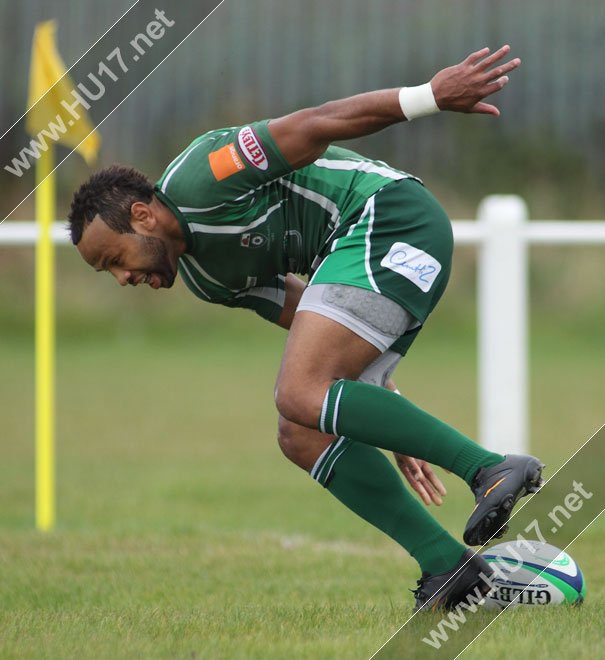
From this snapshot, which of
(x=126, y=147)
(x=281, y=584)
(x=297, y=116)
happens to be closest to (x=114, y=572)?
(x=281, y=584)

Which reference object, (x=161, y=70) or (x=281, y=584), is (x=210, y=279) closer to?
(x=281, y=584)

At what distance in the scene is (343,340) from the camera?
3676 millimetres

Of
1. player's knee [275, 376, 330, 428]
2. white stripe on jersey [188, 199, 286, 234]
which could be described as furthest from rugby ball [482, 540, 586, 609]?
white stripe on jersey [188, 199, 286, 234]

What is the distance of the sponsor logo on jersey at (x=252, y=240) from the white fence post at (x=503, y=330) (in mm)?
2853

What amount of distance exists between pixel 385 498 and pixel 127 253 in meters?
1.19

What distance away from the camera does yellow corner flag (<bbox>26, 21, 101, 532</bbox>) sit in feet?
19.4

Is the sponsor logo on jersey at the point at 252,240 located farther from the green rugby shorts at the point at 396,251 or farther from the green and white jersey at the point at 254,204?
the green rugby shorts at the point at 396,251

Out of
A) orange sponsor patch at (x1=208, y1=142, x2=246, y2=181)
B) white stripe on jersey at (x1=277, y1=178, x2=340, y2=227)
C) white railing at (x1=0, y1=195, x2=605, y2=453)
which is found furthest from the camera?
white railing at (x1=0, y1=195, x2=605, y2=453)

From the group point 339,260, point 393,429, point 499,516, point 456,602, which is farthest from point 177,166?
point 456,602

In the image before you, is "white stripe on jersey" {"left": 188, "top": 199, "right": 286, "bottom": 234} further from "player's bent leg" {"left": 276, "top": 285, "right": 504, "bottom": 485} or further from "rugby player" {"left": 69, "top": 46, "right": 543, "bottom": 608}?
"player's bent leg" {"left": 276, "top": 285, "right": 504, "bottom": 485}

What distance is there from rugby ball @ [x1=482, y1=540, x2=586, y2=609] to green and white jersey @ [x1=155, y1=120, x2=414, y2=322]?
49.2 inches

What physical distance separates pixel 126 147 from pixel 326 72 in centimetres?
321

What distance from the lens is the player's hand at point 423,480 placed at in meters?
4.14

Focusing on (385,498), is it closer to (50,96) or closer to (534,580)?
(534,580)
